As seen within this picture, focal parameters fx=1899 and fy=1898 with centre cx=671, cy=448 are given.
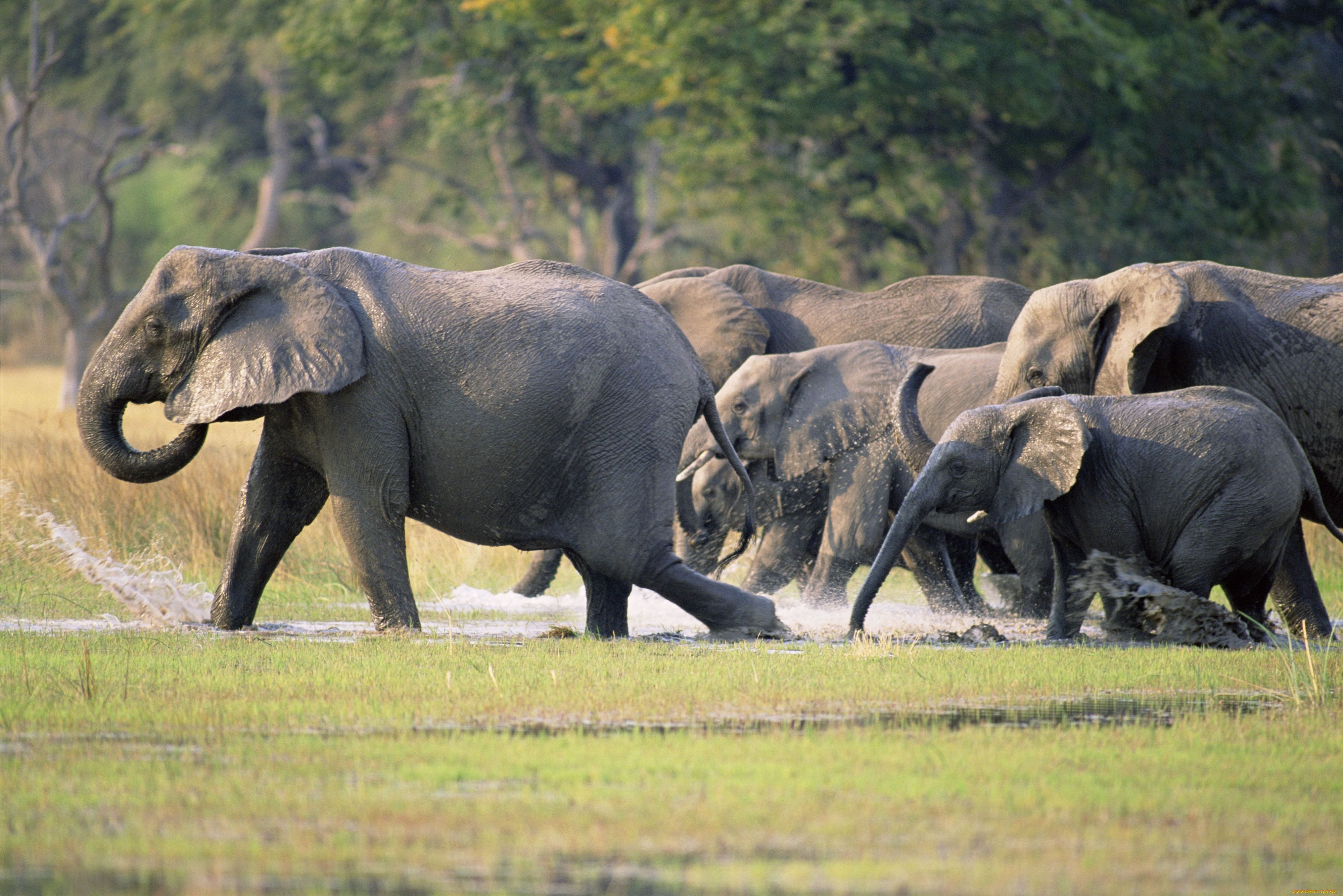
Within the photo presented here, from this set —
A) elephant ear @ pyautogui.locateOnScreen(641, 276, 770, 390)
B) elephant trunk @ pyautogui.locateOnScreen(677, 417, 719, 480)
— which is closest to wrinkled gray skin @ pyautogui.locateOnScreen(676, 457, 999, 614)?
elephant trunk @ pyautogui.locateOnScreen(677, 417, 719, 480)

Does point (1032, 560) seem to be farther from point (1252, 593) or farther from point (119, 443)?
point (119, 443)

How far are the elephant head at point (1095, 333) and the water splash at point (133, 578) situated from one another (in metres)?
4.88

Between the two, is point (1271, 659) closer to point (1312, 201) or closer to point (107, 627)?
point (107, 627)

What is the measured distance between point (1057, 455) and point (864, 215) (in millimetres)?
19739

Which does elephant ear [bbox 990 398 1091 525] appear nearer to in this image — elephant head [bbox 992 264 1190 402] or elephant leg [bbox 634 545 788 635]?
elephant head [bbox 992 264 1190 402]

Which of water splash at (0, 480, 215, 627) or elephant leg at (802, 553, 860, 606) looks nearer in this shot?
water splash at (0, 480, 215, 627)

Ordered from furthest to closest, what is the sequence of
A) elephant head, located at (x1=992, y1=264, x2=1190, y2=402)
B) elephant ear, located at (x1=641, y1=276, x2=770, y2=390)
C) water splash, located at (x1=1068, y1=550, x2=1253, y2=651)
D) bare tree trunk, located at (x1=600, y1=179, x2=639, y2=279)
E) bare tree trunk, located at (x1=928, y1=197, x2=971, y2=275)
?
bare tree trunk, located at (x1=600, y1=179, x2=639, y2=279)
bare tree trunk, located at (x1=928, y1=197, x2=971, y2=275)
elephant ear, located at (x1=641, y1=276, x2=770, y2=390)
elephant head, located at (x1=992, y1=264, x2=1190, y2=402)
water splash, located at (x1=1068, y1=550, x2=1253, y2=651)

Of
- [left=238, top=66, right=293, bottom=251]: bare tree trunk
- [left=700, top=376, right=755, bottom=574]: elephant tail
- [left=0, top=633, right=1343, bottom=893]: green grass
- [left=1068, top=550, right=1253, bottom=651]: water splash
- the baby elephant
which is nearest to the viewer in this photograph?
[left=0, top=633, right=1343, bottom=893]: green grass

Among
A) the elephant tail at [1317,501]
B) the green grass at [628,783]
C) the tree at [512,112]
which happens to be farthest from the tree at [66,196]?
the green grass at [628,783]

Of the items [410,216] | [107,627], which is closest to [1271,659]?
[107,627]

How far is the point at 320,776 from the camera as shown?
5.52 metres

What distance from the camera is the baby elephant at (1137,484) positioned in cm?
963

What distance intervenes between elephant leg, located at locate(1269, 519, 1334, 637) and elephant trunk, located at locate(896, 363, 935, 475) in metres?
2.03

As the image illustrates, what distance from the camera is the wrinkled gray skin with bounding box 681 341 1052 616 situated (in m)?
11.9
